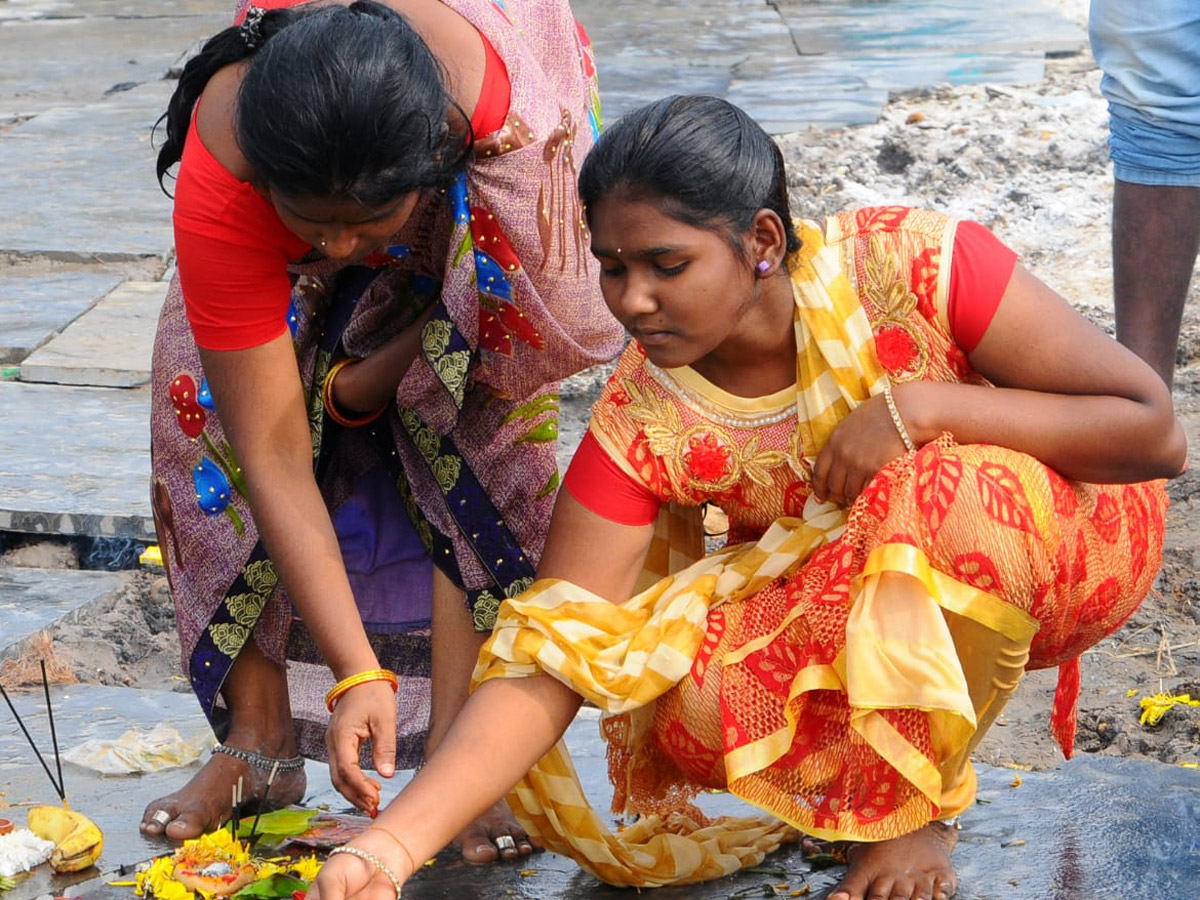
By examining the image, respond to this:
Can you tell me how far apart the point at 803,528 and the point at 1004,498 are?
322mm

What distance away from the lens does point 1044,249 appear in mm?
A: 5969

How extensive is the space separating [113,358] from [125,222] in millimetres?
1555

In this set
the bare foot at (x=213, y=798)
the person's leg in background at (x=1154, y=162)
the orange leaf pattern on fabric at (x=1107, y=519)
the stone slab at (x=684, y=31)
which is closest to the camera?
the orange leaf pattern on fabric at (x=1107, y=519)

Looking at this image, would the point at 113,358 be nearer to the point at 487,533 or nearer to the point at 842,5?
the point at 487,533

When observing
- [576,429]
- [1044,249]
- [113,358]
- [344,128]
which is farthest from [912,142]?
[344,128]

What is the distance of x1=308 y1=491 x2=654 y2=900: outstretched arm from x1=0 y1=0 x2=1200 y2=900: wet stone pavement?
32 centimetres

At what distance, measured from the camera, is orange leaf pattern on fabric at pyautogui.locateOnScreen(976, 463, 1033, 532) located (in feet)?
6.89

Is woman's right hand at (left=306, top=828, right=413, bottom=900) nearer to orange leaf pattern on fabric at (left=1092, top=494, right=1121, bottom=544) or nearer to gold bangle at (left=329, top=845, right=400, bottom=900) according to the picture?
gold bangle at (left=329, top=845, right=400, bottom=900)

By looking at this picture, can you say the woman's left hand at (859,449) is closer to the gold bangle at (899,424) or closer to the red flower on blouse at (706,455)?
the gold bangle at (899,424)

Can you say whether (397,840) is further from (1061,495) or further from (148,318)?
(148,318)

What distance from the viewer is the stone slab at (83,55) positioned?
8.85 metres

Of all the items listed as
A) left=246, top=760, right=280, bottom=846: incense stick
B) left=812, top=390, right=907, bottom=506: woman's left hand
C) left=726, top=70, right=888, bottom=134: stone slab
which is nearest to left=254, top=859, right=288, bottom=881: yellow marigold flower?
left=246, top=760, right=280, bottom=846: incense stick

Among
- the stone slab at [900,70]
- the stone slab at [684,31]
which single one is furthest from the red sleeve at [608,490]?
the stone slab at [684,31]

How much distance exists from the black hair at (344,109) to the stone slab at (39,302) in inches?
132
